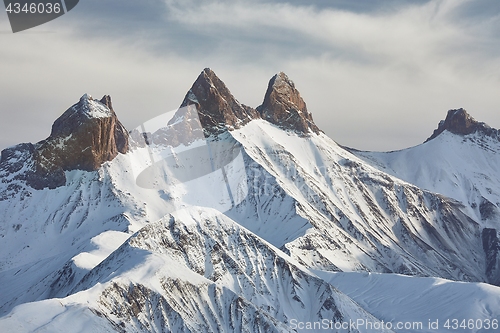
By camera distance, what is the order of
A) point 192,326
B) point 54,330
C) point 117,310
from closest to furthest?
point 54,330, point 117,310, point 192,326

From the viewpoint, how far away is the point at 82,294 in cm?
15450

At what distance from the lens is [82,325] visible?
470ft

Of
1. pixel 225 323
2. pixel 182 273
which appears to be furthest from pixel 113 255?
pixel 225 323

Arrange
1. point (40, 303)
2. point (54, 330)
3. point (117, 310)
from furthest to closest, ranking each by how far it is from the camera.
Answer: point (117, 310), point (40, 303), point (54, 330)

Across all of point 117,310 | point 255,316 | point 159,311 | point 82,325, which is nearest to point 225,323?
point 255,316

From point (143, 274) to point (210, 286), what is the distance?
18.7 metres

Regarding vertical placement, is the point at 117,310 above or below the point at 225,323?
above

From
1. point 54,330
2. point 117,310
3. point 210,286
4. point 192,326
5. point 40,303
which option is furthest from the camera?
point 210,286

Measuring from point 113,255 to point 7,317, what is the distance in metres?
56.1

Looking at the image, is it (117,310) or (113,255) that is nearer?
(117,310)

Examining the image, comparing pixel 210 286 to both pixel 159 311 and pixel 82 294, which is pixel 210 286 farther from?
pixel 82 294

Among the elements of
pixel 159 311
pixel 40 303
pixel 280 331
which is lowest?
pixel 280 331

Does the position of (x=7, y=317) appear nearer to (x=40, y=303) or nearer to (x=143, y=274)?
(x=40, y=303)

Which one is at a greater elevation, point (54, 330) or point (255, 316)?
point (54, 330)
